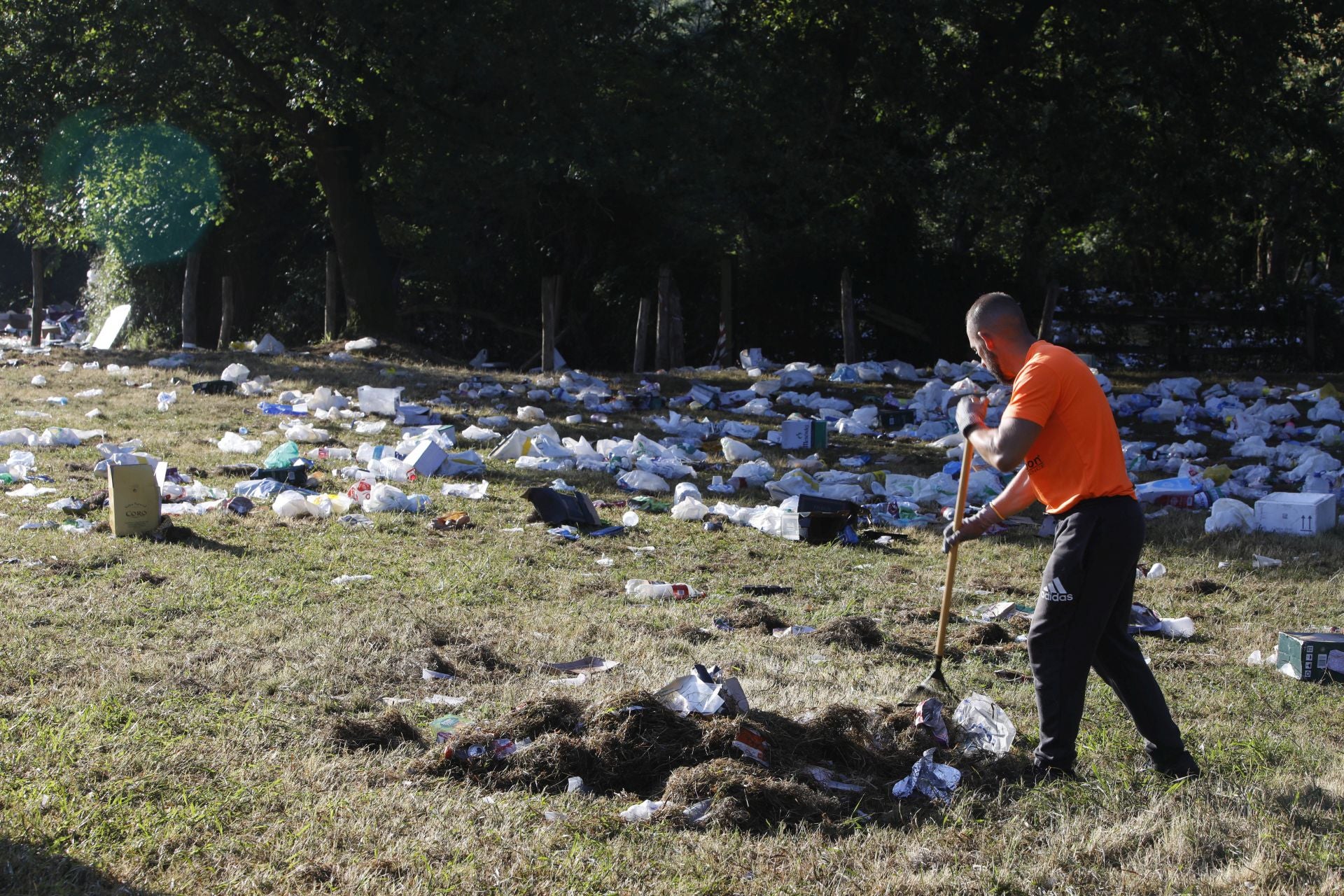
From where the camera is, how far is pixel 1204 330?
19.1m

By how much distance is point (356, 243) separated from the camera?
2003 centimetres

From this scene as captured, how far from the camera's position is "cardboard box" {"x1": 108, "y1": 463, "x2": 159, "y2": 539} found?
6.95 metres

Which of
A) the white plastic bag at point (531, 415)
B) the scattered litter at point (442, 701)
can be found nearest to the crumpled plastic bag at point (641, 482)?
the white plastic bag at point (531, 415)

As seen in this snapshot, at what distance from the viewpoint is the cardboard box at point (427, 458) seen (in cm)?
965

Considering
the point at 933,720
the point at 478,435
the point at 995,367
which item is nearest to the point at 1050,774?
the point at 933,720

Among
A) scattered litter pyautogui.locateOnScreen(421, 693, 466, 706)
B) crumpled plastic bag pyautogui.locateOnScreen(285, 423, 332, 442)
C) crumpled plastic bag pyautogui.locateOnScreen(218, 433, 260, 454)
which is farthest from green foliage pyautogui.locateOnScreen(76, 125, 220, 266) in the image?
scattered litter pyautogui.locateOnScreen(421, 693, 466, 706)

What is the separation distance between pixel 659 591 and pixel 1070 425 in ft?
10.2

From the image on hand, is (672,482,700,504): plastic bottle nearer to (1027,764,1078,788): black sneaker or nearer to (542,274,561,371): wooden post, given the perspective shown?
(1027,764,1078,788): black sneaker

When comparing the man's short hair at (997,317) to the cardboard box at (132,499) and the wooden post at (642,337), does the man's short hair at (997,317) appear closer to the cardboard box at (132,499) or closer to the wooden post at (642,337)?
the cardboard box at (132,499)

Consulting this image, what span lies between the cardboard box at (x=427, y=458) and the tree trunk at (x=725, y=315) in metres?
9.72

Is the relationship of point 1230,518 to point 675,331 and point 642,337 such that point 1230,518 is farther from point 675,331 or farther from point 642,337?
point 675,331

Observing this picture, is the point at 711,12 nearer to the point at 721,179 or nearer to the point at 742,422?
the point at 721,179

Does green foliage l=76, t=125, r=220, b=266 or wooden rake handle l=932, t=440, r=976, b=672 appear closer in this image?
wooden rake handle l=932, t=440, r=976, b=672

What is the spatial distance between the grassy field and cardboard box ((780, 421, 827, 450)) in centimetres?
381
